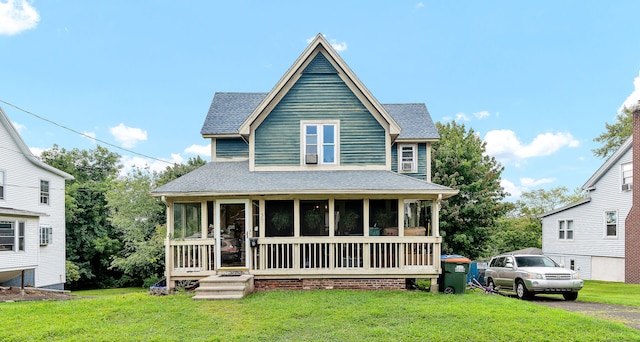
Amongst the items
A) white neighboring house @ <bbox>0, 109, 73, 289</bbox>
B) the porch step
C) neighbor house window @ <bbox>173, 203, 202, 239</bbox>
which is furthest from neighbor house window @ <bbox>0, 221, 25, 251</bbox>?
the porch step

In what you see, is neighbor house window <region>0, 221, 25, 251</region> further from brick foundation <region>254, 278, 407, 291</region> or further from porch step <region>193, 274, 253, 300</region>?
brick foundation <region>254, 278, 407, 291</region>

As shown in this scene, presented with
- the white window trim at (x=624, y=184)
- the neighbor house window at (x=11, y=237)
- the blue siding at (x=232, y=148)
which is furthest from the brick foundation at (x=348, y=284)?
the white window trim at (x=624, y=184)

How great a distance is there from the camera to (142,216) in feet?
99.7

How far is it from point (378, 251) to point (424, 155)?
690cm

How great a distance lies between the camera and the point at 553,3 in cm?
1920

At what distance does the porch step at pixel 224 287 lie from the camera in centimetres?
1047

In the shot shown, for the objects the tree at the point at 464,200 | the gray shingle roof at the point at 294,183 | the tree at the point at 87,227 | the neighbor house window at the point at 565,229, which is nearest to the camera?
the gray shingle roof at the point at 294,183

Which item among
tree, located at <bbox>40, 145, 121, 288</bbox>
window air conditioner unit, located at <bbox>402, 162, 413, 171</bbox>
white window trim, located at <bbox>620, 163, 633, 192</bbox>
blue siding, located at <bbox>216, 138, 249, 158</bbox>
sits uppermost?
blue siding, located at <bbox>216, 138, 249, 158</bbox>

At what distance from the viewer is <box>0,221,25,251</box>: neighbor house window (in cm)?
1989

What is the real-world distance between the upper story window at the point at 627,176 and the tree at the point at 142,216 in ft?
96.1

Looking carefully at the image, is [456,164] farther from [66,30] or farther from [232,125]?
[66,30]

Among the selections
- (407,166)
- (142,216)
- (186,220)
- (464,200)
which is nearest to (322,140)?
(186,220)

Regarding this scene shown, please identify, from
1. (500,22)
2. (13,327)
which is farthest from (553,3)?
(13,327)

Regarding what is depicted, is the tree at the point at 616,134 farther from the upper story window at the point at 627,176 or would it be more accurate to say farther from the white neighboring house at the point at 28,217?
the white neighboring house at the point at 28,217
